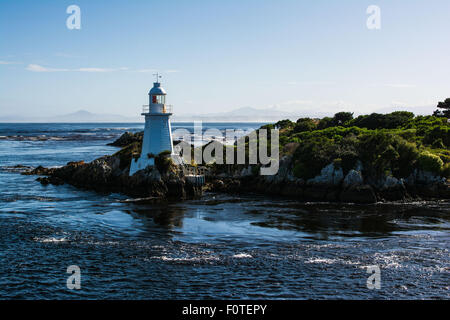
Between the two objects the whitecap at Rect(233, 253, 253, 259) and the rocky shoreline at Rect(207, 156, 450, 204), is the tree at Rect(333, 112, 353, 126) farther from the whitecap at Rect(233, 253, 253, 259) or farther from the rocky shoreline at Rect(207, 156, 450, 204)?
the whitecap at Rect(233, 253, 253, 259)

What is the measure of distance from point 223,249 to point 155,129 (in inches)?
829

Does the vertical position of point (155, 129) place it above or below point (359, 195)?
above

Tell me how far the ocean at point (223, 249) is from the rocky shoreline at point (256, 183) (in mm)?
2158

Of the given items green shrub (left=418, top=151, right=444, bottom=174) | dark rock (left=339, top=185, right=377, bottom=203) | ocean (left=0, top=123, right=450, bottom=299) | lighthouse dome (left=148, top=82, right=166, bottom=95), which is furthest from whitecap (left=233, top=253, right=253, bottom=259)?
green shrub (left=418, top=151, right=444, bottom=174)

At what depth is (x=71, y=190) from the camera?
44.7 meters

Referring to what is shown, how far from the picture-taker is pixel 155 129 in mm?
43062

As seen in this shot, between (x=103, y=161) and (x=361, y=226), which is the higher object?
(x=103, y=161)

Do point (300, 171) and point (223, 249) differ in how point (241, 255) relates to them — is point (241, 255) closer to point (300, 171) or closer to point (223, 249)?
point (223, 249)

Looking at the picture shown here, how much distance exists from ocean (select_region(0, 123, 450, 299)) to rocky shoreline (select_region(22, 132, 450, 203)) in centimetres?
216

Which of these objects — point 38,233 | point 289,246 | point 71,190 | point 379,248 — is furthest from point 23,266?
point 71,190

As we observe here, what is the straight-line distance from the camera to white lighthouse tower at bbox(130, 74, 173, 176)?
42344mm

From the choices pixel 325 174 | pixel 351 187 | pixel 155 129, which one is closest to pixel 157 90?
pixel 155 129

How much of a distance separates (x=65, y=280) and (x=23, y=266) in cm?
315

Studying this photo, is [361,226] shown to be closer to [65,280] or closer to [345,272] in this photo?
[345,272]
